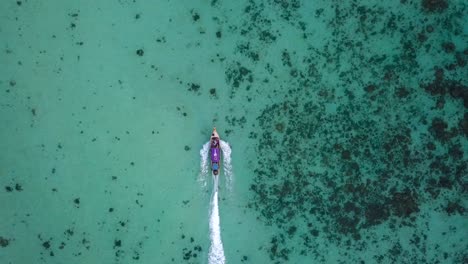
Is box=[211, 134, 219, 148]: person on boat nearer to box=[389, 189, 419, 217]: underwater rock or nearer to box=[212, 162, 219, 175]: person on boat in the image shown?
box=[212, 162, 219, 175]: person on boat

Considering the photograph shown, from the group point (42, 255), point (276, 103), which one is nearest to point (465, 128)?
point (276, 103)


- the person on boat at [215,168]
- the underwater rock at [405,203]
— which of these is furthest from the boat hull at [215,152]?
the underwater rock at [405,203]

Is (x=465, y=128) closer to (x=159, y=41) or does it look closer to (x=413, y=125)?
(x=413, y=125)

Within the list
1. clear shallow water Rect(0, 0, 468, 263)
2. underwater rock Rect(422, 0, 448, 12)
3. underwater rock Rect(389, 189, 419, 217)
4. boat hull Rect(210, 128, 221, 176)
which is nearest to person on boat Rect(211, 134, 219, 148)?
boat hull Rect(210, 128, 221, 176)

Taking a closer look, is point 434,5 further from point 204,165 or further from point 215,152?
point 204,165

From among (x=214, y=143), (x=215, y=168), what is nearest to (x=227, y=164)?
(x=215, y=168)

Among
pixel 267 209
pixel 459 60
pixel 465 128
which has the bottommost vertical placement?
pixel 267 209
